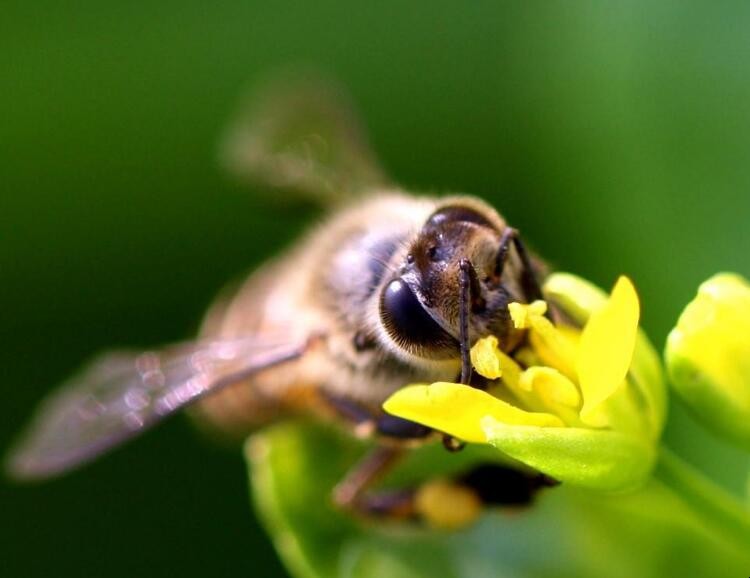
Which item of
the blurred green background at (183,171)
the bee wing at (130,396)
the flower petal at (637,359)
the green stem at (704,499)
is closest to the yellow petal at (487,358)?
the flower petal at (637,359)

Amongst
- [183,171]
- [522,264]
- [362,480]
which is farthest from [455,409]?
[183,171]

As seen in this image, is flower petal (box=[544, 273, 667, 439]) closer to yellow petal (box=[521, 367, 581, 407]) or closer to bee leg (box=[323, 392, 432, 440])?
yellow petal (box=[521, 367, 581, 407])

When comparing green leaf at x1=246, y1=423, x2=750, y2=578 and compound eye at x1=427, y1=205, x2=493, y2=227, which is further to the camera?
green leaf at x1=246, y1=423, x2=750, y2=578

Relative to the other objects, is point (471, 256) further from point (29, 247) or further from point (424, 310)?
point (29, 247)

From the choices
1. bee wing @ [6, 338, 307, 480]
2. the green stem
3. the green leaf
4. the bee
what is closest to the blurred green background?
the bee

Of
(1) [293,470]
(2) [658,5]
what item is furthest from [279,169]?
(2) [658,5]

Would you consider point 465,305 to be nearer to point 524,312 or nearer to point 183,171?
point 524,312
